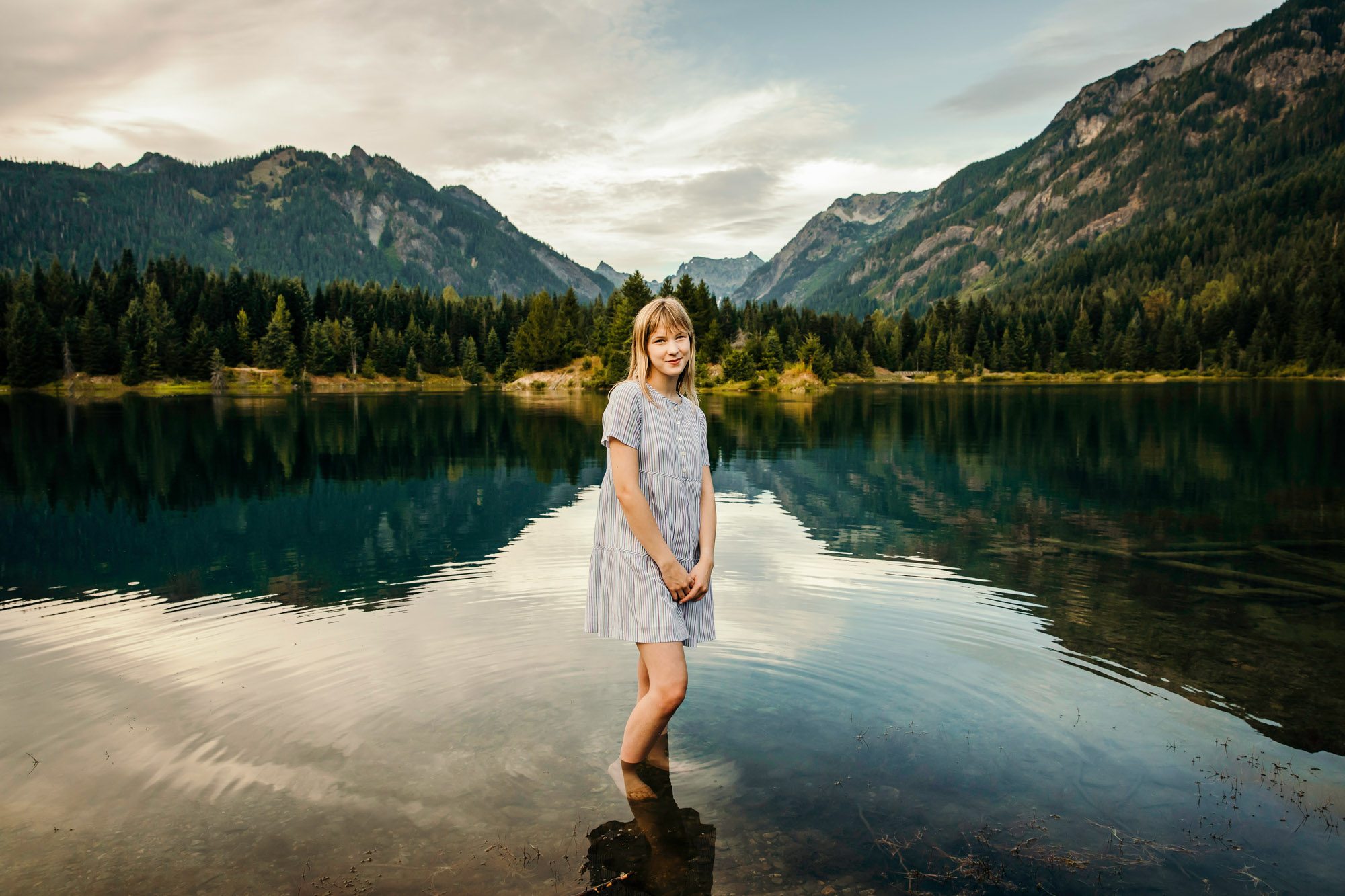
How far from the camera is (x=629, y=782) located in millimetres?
5668

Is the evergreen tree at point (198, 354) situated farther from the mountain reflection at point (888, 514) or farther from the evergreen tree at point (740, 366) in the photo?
the mountain reflection at point (888, 514)

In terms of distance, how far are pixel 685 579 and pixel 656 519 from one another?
45 cm

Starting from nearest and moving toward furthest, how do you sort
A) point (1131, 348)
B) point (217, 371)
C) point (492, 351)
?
point (217, 371)
point (492, 351)
point (1131, 348)

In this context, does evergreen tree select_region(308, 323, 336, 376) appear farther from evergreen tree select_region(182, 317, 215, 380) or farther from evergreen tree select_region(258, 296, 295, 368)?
evergreen tree select_region(182, 317, 215, 380)

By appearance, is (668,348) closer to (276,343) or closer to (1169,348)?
(276,343)

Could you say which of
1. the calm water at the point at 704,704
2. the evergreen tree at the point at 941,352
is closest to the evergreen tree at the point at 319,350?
the calm water at the point at 704,704

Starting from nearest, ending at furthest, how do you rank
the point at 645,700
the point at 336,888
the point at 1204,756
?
the point at 336,888, the point at 645,700, the point at 1204,756

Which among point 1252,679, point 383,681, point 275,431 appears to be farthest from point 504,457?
point 1252,679

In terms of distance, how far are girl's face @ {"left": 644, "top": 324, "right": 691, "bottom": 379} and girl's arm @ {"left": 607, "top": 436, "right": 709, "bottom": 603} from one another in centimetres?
60

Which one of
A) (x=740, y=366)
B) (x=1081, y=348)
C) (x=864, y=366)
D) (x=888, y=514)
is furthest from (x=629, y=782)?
(x=1081, y=348)

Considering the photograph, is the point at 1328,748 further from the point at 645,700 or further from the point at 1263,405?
the point at 1263,405

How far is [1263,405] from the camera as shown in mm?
58531

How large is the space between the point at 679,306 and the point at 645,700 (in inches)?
109

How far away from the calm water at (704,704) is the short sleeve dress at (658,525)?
1.34 metres
